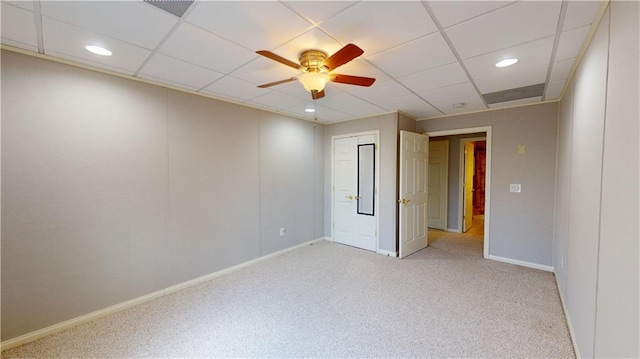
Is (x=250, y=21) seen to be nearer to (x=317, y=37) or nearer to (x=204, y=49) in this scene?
(x=317, y=37)

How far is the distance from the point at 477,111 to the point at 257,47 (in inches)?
145

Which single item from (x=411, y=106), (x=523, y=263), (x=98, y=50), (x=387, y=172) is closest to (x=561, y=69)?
(x=411, y=106)

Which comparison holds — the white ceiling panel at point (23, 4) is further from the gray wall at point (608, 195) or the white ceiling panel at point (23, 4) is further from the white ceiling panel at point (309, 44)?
the gray wall at point (608, 195)

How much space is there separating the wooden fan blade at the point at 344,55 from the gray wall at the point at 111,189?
Result: 2.11 metres

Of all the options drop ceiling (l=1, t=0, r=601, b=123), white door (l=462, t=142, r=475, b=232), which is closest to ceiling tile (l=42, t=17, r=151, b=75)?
drop ceiling (l=1, t=0, r=601, b=123)

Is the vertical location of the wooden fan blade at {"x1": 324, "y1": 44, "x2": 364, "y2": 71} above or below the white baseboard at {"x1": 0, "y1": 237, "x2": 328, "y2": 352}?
above

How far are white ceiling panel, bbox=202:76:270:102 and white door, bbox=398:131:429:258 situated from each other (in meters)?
2.35

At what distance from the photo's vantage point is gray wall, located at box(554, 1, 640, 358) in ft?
3.62

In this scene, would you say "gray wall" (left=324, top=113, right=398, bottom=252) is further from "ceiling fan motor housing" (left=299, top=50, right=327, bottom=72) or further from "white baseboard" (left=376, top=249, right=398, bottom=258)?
"ceiling fan motor housing" (left=299, top=50, right=327, bottom=72)

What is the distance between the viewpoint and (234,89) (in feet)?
9.90

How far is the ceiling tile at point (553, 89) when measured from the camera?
2.77 meters

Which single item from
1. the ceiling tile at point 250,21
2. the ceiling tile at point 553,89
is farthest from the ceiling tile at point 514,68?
the ceiling tile at point 250,21

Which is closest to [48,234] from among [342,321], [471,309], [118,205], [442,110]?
[118,205]

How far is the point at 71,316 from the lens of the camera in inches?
92.6
